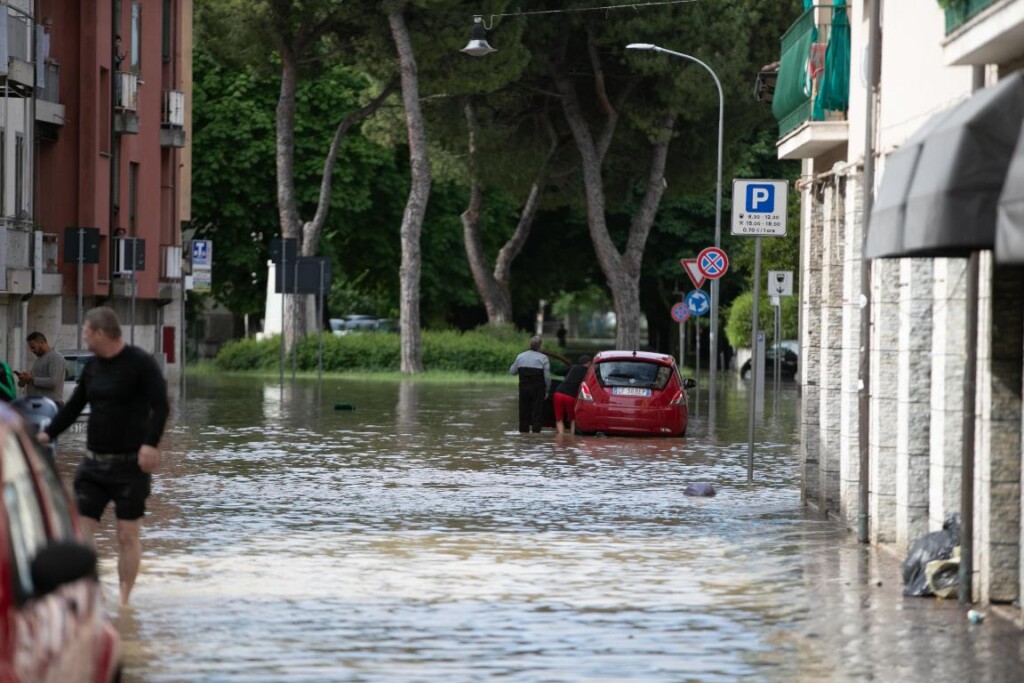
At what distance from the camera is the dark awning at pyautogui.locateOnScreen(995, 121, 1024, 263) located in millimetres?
10094

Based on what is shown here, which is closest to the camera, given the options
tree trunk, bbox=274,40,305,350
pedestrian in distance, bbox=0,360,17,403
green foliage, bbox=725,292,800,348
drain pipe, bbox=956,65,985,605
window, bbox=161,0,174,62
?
drain pipe, bbox=956,65,985,605

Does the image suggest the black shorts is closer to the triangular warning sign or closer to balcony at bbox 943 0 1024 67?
balcony at bbox 943 0 1024 67

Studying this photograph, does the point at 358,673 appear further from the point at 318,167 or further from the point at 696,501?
the point at 318,167

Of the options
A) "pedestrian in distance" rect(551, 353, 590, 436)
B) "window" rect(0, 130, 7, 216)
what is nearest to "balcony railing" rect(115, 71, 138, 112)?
"window" rect(0, 130, 7, 216)

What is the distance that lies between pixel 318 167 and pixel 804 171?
49751 mm

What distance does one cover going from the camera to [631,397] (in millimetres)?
32844

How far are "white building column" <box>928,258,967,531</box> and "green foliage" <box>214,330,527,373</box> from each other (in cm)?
4762

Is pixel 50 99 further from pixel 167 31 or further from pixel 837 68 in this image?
pixel 837 68

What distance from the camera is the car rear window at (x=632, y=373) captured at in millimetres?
33000

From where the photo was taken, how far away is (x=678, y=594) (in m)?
13.8

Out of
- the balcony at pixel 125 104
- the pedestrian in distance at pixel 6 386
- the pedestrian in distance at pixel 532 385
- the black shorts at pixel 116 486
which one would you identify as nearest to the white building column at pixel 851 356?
the pedestrian in distance at pixel 6 386

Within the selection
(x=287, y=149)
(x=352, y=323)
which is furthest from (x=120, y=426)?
(x=352, y=323)

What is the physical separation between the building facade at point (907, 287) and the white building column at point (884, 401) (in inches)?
0.6

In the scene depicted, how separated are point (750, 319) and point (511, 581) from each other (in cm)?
5631
